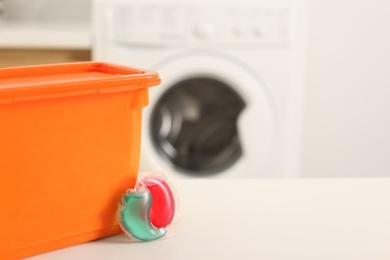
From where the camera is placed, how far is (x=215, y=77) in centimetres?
205

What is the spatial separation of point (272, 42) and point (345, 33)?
0.63 metres

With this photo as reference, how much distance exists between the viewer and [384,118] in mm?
2600

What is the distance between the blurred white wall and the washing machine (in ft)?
1.46

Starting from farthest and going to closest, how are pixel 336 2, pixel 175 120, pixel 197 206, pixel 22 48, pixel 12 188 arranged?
pixel 336 2 < pixel 175 120 < pixel 22 48 < pixel 197 206 < pixel 12 188

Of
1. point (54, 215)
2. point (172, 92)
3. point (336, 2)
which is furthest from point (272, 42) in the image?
point (54, 215)

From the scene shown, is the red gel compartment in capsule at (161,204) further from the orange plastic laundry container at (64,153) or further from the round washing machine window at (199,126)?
the round washing machine window at (199,126)

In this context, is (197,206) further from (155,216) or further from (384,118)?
(384,118)

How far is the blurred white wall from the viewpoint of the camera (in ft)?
8.29

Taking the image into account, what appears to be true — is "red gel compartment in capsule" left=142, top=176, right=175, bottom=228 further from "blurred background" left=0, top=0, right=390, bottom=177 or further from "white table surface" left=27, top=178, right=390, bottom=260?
"blurred background" left=0, top=0, right=390, bottom=177

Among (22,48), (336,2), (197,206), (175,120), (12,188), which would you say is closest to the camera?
(12,188)

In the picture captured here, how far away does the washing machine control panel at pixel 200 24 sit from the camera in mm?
1979

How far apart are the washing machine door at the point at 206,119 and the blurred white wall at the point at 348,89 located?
54 cm

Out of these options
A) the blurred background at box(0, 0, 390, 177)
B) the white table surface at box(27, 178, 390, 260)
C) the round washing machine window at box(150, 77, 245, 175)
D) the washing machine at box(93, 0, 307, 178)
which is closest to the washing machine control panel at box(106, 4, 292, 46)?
the washing machine at box(93, 0, 307, 178)

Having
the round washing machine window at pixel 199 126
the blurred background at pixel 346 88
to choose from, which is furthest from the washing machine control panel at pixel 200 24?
the blurred background at pixel 346 88
